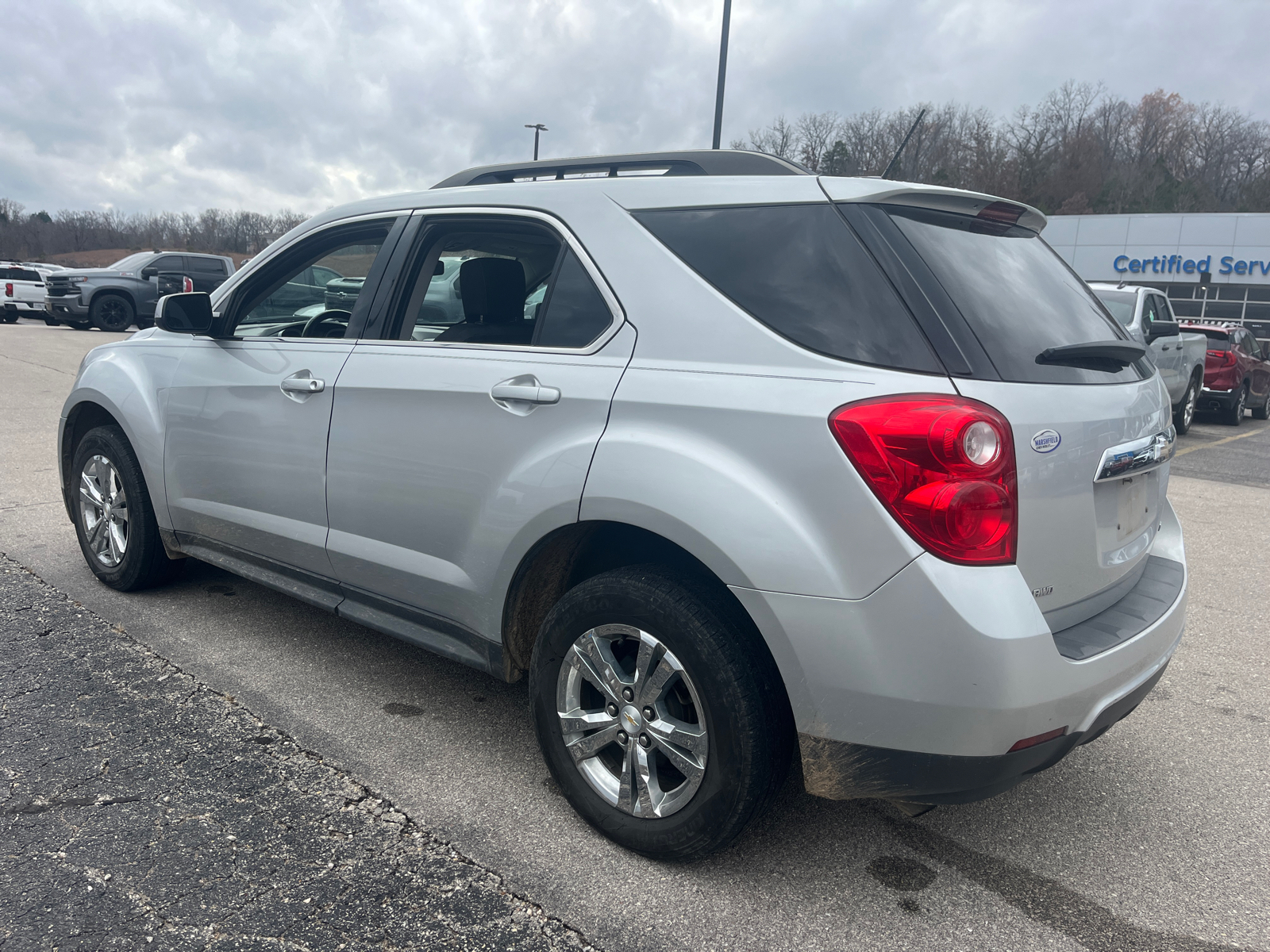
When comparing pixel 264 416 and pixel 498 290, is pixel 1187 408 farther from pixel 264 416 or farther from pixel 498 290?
pixel 264 416

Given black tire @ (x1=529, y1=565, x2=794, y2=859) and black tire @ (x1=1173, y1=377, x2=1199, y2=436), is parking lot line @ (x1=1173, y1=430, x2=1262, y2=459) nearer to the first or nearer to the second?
black tire @ (x1=1173, y1=377, x2=1199, y2=436)

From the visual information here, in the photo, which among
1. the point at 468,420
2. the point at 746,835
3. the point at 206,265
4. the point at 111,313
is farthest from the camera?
the point at 206,265

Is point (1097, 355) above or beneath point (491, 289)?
beneath

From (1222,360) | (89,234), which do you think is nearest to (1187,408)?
(1222,360)

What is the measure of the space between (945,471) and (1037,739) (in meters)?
0.63

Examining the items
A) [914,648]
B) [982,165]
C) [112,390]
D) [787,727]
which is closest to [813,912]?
[787,727]

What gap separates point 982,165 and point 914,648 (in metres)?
63.3

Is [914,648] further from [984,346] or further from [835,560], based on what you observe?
[984,346]

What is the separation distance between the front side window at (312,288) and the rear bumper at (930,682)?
208 centimetres

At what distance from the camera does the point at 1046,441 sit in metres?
2.04

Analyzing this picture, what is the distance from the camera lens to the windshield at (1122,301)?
1008 cm

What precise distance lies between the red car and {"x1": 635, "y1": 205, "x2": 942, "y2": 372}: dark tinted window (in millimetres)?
13573

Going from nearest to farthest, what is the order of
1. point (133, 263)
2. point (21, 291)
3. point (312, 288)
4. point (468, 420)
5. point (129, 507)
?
point (468, 420) < point (312, 288) < point (129, 507) < point (133, 263) < point (21, 291)

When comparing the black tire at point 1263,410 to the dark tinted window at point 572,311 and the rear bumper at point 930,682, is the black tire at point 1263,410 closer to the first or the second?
the rear bumper at point 930,682
